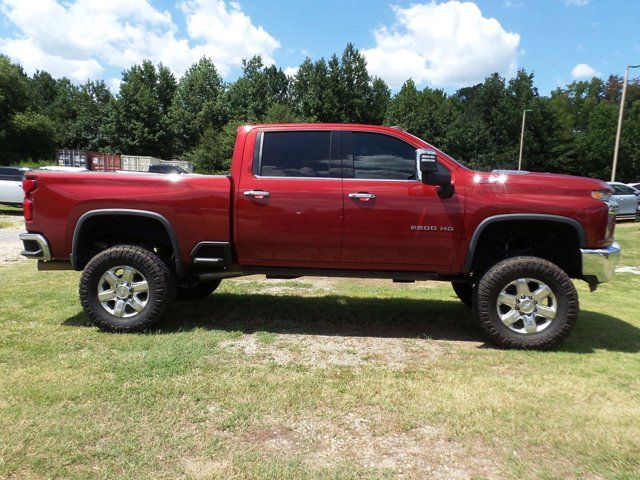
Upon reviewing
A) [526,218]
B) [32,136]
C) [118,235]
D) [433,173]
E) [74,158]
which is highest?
[32,136]

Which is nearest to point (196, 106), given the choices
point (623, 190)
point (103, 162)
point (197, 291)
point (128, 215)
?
point (103, 162)

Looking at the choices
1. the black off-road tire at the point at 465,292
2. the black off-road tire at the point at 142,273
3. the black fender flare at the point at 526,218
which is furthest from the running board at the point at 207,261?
the black off-road tire at the point at 465,292

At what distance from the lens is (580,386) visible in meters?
3.80

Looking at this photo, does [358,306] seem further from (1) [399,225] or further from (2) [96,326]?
(2) [96,326]

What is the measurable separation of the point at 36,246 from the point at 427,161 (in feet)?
12.7

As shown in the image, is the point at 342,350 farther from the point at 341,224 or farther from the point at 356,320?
the point at 341,224

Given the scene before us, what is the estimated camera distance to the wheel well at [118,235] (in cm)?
493

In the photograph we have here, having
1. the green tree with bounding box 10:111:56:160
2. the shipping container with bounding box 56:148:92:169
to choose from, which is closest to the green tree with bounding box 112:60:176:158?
the green tree with bounding box 10:111:56:160

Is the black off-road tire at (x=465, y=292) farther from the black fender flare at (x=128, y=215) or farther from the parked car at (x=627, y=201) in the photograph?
the parked car at (x=627, y=201)

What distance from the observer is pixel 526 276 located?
4.57 meters

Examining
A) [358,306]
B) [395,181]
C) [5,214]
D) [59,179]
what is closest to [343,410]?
[395,181]

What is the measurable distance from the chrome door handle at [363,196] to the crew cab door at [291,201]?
0.13 metres

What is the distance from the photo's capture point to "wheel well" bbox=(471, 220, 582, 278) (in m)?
4.71

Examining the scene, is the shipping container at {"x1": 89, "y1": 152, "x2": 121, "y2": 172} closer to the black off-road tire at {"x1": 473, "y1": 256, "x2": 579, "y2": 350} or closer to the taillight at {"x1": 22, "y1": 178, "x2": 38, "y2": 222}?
the taillight at {"x1": 22, "y1": 178, "x2": 38, "y2": 222}
